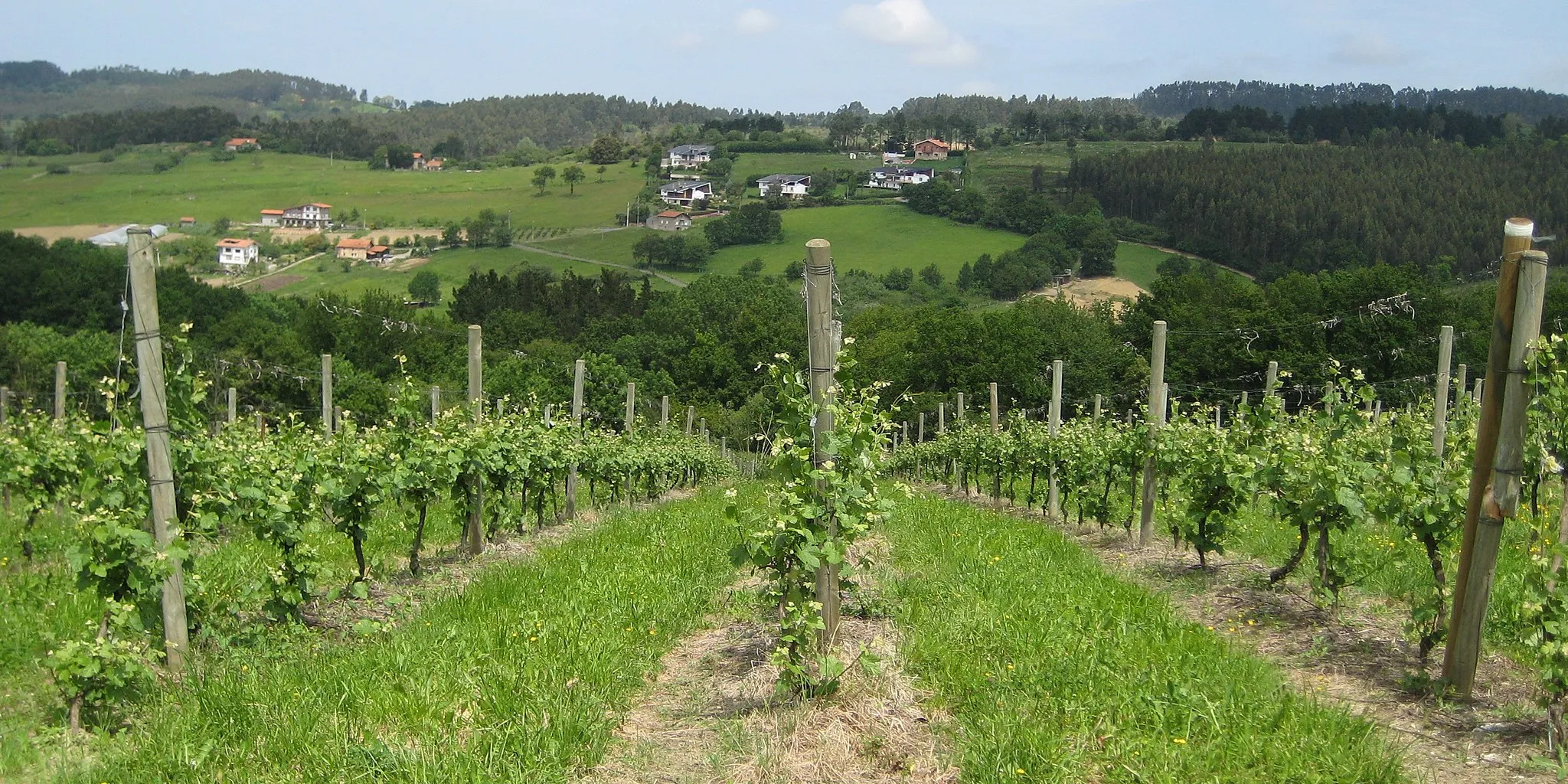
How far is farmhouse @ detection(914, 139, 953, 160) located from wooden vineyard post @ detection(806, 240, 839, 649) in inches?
4899

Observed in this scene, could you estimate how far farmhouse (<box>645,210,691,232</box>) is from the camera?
9656 centimetres

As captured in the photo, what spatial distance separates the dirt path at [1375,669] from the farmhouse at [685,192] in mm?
100546

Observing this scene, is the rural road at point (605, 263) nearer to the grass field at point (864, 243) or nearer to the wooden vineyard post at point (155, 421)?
the grass field at point (864, 243)

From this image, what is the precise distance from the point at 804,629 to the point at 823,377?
1200 mm

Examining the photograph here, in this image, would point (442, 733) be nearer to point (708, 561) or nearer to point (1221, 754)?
point (1221, 754)

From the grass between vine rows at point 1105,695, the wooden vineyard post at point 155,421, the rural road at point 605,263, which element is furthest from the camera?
the rural road at point 605,263

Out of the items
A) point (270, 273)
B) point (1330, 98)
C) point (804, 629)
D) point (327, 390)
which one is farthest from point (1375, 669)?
point (1330, 98)

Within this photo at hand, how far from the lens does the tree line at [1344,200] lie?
67125 mm

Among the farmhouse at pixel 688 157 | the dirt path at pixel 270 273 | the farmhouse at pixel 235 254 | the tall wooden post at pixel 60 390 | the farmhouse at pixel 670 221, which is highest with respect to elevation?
the farmhouse at pixel 688 157

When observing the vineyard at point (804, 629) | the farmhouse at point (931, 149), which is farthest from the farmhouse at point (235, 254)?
the vineyard at point (804, 629)

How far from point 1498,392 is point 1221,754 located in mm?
2246

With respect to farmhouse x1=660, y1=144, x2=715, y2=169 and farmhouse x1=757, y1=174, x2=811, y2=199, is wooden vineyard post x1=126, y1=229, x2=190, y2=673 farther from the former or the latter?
farmhouse x1=660, y1=144, x2=715, y2=169

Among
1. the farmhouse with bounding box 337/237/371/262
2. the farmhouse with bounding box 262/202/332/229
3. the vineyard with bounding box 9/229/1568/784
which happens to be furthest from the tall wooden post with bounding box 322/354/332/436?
the farmhouse with bounding box 262/202/332/229

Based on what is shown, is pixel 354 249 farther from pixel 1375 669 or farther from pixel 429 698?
pixel 1375 669
